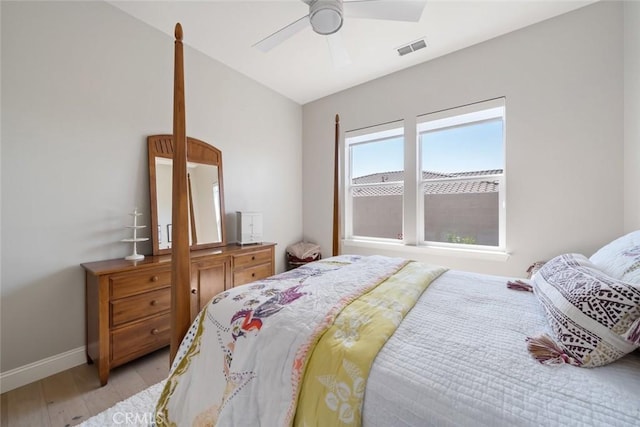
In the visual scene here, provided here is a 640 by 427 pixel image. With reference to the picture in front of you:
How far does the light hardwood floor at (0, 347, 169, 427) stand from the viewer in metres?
1.44

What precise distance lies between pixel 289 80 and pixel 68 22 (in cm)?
201

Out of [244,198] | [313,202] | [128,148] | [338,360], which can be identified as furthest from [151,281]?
[313,202]

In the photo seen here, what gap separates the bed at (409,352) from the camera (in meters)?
0.62

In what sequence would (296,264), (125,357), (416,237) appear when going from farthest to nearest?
(296,264)
(416,237)
(125,357)

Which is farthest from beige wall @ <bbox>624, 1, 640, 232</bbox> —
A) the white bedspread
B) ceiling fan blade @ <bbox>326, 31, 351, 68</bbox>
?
ceiling fan blade @ <bbox>326, 31, 351, 68</bbox>

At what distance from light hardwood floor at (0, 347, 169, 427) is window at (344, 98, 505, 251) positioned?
2594 millimetres

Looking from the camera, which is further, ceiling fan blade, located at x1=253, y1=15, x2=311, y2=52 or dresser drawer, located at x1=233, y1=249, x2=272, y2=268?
dresser drawer, located at x1=233, y1=249, x2=272, y2=268

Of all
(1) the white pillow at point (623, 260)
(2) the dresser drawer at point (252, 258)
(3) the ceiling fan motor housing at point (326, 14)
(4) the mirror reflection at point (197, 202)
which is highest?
(3) the ceiling fan motor housing at point (326, 14)

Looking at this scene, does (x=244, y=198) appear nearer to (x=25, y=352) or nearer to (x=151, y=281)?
(x=151, y=281)

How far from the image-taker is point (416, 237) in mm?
2932

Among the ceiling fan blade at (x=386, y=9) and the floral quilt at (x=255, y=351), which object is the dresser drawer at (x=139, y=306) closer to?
the floral quilt at (x=255, y=351)

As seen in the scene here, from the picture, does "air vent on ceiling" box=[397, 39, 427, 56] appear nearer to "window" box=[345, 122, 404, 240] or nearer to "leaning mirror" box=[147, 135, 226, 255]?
"window" box=[345, 122, 404, 240]

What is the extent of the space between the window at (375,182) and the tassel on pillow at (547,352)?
2.37 m

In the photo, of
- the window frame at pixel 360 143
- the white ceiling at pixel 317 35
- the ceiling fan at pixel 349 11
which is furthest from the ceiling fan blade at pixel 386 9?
the window frame at pixel 360 143
